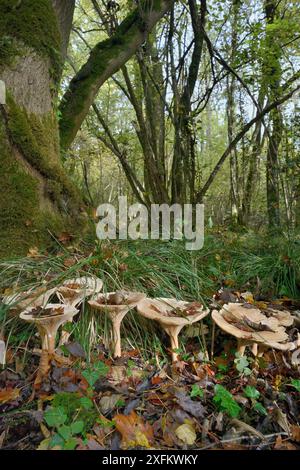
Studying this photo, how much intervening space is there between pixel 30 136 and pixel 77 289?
58.6 inches

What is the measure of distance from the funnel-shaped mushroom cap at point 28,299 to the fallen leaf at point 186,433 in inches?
34.4

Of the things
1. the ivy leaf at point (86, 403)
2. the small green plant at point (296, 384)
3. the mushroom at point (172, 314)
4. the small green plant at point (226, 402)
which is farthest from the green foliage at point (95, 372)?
the small green plant at point (296, 384)

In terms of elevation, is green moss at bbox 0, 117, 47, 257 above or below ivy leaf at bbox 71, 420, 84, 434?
above

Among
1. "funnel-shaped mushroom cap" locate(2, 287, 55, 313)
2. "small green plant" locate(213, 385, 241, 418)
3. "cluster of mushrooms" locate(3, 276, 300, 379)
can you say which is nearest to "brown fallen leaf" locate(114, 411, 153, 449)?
"small green plant" locate(213, 385, 241, 418)

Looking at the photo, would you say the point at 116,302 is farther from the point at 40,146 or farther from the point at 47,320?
the point at 40,146

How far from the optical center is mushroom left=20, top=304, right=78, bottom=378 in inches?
60.7

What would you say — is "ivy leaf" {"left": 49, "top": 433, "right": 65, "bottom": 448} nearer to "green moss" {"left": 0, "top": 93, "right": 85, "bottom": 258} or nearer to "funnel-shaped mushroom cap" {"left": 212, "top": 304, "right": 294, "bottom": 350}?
"funnel-shaped mushroom cap" {"left": 212, "top": 304, "right": 294, "bottom": 350}

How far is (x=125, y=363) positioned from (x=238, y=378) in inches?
24.0

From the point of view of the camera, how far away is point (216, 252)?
10.1 feet

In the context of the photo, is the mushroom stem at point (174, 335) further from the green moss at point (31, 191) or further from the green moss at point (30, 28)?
the green moss at point (30, 28)

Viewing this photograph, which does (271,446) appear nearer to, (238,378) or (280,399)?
(280,399)

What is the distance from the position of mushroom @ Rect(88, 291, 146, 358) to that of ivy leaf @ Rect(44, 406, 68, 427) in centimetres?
52

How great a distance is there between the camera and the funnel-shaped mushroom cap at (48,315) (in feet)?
5.00

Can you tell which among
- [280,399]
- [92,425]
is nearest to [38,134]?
[92,425]
